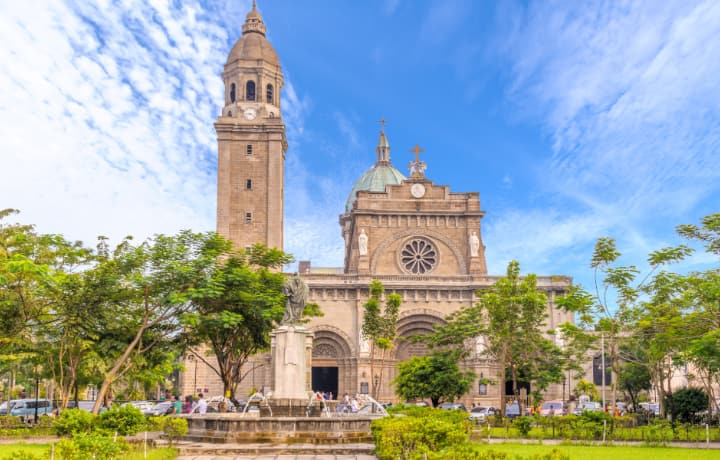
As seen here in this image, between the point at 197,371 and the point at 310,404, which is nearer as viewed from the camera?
the point at 310,404

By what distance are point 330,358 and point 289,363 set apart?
32.8 meters

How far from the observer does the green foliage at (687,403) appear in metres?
33.1

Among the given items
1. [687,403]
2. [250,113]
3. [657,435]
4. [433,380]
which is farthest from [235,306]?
[250,113]

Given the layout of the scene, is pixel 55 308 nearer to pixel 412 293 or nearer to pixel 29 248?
pixel 29 248

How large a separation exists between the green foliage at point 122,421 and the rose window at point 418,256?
37.1 m

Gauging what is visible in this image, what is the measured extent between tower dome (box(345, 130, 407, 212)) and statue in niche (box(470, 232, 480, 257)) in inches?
799

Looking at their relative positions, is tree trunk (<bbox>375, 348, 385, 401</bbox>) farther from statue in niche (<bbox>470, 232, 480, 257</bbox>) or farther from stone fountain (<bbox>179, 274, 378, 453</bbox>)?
stone fountain (<bbox>179, 274, 378, 453</bbox>)

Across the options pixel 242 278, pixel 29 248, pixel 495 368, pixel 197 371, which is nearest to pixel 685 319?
pixel 242 278

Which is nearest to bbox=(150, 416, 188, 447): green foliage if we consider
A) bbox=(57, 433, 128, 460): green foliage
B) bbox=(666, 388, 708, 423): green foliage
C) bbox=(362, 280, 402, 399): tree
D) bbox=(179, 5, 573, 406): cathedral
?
bbox=(57, 433, 128, 460): green foliage

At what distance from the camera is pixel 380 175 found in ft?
254

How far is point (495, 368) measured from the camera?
53375 millimetres

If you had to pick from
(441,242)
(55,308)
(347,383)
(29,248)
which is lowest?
(347,383)

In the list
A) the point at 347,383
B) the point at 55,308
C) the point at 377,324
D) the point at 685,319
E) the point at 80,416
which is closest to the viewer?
the point at 80,416

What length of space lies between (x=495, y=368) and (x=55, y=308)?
33.4 meters
